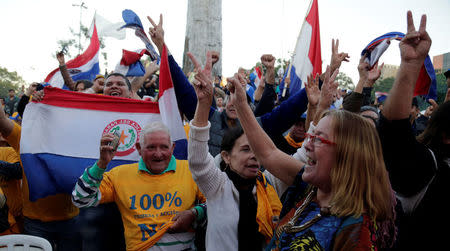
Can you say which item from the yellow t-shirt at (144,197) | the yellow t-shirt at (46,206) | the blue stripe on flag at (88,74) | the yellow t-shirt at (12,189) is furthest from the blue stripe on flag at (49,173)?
the blue stripe on flag at (88,74)

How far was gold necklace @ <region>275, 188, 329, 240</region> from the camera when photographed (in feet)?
4.67

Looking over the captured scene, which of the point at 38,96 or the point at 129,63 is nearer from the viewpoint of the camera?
the point at 38,96

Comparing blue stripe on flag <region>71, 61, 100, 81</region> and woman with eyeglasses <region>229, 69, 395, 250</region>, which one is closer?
woman with eyeglasses <region>229, 69, 395, 250</region>

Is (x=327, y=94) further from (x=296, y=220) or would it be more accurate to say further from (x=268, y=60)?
(x=268, y=60)

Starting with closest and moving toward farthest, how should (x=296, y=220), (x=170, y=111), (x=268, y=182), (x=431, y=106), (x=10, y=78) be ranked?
(x=296, y=220), (x=268, y=182), (x=170, y=111), (x=431, y=106), (x=10, y=78)

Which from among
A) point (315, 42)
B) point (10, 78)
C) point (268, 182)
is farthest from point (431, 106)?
point (10, 78)

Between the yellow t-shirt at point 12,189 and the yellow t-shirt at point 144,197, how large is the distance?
4.02ft

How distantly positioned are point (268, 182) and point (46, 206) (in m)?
2.05

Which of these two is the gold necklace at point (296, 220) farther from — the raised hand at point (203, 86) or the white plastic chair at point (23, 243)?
the white plastic chair at point (23, 243)

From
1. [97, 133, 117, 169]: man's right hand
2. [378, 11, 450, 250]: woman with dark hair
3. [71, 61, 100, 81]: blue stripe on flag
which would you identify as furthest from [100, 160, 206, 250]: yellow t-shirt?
[71, 61, 100, 81]: blue stripe on flag

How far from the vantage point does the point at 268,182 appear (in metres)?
2.24

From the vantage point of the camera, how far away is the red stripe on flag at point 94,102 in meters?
3.33

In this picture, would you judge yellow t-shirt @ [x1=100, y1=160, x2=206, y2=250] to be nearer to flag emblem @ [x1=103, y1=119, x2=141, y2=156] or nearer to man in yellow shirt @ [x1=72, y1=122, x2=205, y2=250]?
man in yellow shirt @ [x1=72, y1=122, x2=205, y2=250]

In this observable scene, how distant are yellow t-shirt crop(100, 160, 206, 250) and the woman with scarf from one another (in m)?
0.56
